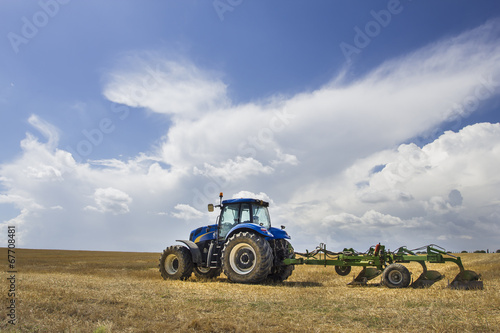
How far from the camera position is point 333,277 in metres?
16.1

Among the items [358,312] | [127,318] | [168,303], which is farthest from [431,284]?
[127,318]

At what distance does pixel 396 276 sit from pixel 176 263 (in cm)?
807

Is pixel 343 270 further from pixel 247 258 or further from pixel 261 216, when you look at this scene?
pixel 247 258

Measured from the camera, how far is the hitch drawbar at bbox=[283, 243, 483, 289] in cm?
1179

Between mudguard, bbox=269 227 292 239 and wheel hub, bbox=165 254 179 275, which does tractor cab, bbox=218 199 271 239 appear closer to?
mudguard, bbox=269 227 292 239

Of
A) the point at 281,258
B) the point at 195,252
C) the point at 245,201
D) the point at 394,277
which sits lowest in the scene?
the point at 394,277

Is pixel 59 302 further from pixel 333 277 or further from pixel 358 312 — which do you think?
pixel 333 277

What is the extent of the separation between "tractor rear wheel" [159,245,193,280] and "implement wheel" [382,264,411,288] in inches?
277

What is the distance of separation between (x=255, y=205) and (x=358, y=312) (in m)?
7.27

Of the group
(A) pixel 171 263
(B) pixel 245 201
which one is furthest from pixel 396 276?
(A) pixel 171 263

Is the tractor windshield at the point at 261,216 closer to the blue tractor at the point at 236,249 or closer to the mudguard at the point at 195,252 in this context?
the blue tractor at the point at 236,249

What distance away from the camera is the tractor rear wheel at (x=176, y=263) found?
14703mm

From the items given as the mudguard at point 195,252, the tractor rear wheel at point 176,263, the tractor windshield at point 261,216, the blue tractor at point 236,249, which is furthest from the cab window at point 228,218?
the tractor rear wheel at point 176,263

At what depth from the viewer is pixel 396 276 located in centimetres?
1215
